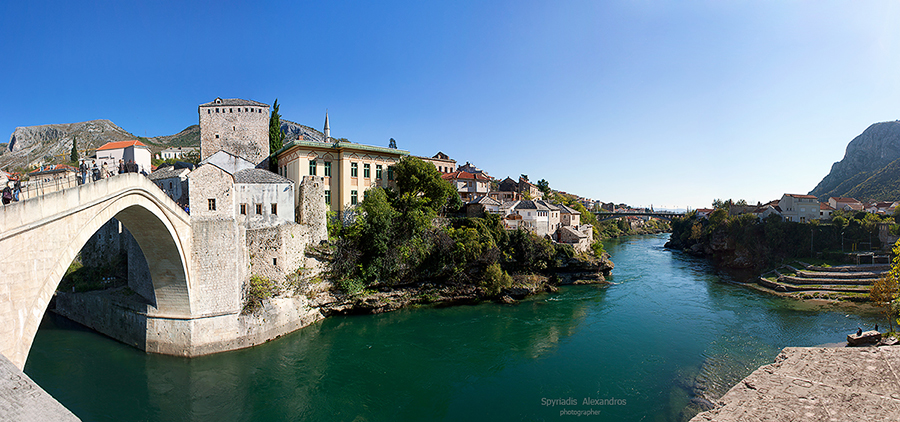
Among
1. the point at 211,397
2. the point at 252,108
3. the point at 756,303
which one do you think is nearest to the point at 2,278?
the point at 211,397

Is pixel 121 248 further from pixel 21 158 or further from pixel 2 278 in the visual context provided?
pixel 21 158

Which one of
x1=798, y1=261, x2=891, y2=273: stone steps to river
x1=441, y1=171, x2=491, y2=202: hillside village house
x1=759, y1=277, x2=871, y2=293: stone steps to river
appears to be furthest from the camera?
x1=441, y1=171, x2=491, y2=202: hillside village house

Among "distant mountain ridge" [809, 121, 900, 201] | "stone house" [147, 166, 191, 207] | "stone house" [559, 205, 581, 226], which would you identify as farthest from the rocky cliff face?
"distant mountain ridge" [809, 121, 900, 201]

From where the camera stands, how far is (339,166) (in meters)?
24.3

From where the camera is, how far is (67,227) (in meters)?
7.64

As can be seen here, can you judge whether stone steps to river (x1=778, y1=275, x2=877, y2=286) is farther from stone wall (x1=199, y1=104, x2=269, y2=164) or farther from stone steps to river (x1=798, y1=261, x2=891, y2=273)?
stone wall (x1=199, y1=104, x2=269, y2=164)

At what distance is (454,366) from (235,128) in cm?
2209

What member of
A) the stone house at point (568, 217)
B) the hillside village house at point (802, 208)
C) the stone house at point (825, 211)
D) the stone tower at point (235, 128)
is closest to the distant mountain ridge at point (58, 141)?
the stone tower at point (235, 128)

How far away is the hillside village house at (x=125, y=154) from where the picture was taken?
2664 cm

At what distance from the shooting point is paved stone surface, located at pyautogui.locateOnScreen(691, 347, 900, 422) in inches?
330

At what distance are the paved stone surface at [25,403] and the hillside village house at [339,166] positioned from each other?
2141 cm

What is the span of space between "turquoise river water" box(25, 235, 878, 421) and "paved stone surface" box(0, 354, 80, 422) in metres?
10.9

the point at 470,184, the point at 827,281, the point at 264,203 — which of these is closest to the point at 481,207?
the point at 470,184

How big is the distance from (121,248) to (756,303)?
3811 cm
